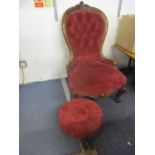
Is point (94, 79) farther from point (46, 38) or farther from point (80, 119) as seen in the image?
point (46, 38)

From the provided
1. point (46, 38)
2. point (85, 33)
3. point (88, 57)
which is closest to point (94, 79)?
point (88, 57)

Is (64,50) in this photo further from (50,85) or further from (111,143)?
(111,143)

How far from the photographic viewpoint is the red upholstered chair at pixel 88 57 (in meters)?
1.47

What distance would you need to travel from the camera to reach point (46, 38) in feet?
6.40

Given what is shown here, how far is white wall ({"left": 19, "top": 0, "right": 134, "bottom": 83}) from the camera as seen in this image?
1.80 metres

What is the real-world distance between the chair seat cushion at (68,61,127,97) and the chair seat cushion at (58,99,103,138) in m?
0.17

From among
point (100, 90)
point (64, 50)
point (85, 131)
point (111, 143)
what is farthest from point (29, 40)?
point (111, 143)

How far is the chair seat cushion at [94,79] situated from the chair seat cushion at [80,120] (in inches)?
6.8

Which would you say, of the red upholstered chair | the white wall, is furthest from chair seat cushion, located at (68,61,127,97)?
the white wall

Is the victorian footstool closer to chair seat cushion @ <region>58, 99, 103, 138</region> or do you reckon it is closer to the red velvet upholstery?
chair seat cushion @ <region>58, 99, 103, 138</region>

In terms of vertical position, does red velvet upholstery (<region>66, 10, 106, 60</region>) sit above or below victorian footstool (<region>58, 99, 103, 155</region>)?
above

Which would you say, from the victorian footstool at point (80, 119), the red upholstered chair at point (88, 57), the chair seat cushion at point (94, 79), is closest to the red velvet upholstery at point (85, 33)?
the red upholstered chair at point (88, 57)
